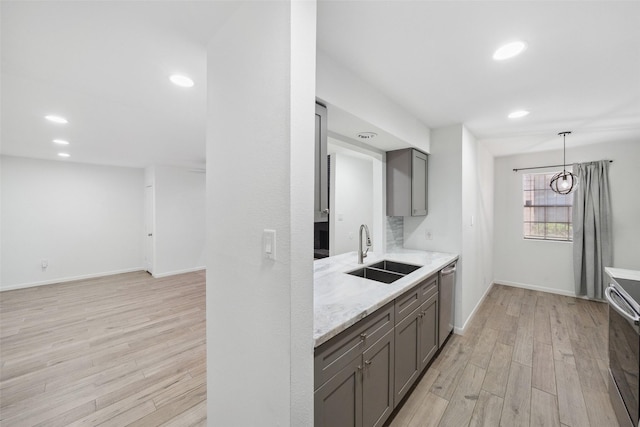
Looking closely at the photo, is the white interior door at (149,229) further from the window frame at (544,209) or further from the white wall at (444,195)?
the window frame at (544,209)

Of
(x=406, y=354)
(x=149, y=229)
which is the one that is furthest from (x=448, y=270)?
(x=149, y=229)

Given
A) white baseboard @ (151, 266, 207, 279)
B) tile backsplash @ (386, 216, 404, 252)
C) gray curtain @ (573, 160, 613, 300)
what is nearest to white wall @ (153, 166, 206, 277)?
white baseboard @ (151, 266, 207, 279)

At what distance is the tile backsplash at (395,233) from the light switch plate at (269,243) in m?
2.41

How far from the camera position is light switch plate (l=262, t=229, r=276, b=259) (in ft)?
3.34

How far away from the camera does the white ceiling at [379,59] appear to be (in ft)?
4.13

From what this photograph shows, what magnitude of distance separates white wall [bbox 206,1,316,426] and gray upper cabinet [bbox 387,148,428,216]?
217cm

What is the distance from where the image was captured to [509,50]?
1.61 m

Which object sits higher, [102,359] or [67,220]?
[67,220]

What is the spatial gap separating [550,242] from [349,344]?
499cm

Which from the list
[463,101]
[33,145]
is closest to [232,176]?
[463,101]

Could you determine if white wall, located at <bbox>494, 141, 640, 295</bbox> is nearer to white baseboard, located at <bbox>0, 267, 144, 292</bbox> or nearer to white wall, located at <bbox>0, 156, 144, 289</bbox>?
white wall, located at <bbox>0, 156, 144, 289</bbox>

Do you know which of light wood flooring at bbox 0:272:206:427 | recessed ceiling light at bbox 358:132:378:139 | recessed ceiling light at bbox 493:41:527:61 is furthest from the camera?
recessed ceiling light at bbox 358:132:378:139

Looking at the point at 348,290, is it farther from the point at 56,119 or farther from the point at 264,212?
the point at 56,119

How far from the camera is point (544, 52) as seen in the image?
1.63 m
